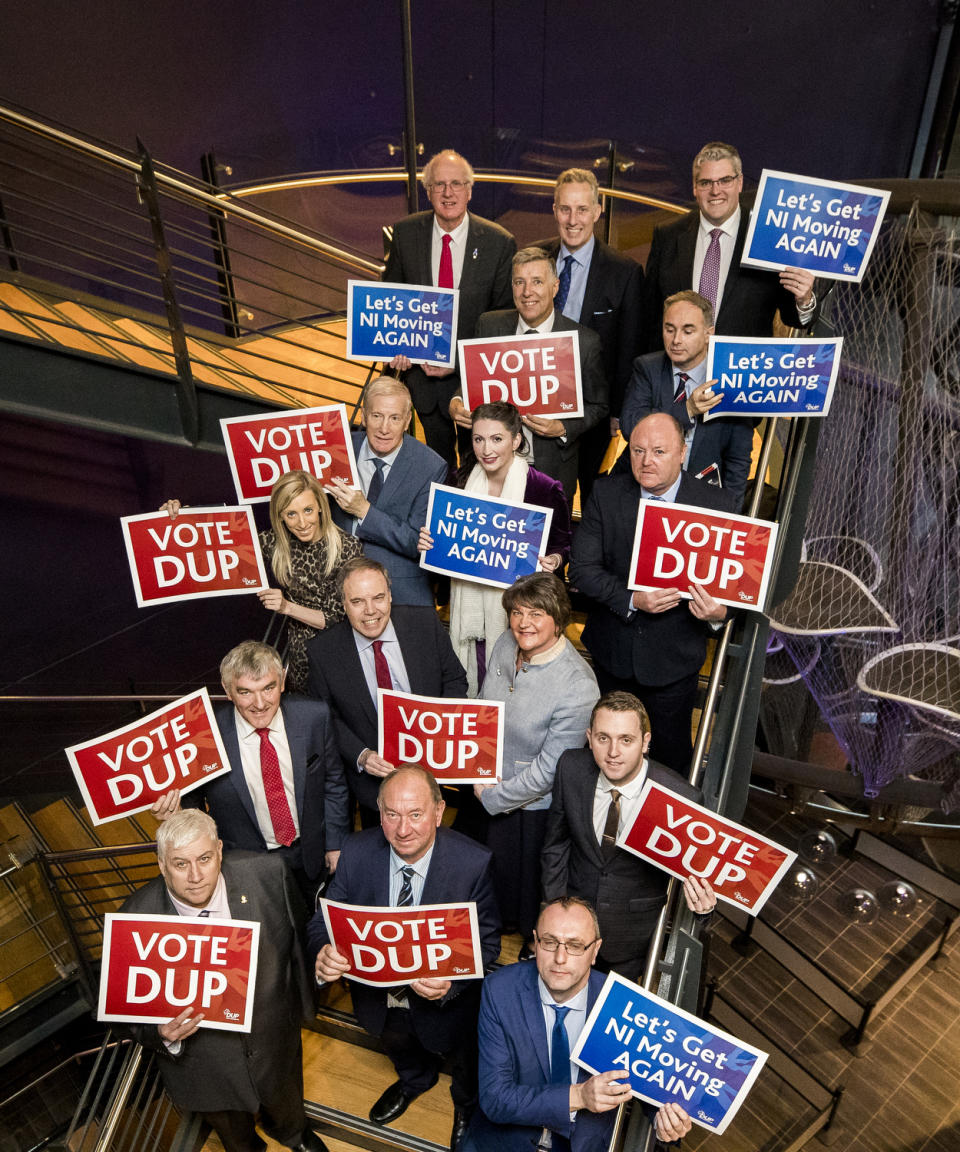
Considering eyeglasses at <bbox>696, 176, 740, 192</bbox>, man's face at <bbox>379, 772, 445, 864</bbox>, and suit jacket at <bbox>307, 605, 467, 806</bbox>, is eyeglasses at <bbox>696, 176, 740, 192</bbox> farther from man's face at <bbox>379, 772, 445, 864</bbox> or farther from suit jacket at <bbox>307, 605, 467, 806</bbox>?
man's face at <bbox>379, 772, 445, 864</bbox>

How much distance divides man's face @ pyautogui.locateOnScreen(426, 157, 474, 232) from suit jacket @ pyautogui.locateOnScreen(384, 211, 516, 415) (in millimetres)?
122

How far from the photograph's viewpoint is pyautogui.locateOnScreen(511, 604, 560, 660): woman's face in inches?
123

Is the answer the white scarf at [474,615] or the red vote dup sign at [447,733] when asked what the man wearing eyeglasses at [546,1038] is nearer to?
the red vote dup sign at [447,733]

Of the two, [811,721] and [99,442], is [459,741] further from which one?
[99,442]

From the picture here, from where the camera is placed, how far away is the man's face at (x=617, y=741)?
9.50 ft

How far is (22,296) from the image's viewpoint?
5379 mm

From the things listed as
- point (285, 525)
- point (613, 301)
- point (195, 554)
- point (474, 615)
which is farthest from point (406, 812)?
point (613, 301)

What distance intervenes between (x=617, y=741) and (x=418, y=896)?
0.78m

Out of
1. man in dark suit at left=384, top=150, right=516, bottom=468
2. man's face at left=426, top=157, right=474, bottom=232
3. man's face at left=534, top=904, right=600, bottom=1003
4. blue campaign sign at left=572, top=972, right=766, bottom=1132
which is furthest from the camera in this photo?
man in dark suit at left=384, top=150, right=516, bottom=468

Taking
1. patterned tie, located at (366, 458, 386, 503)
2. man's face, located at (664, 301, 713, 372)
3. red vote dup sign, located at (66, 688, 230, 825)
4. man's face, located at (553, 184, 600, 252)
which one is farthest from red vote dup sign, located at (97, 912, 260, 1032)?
man's face, located at (553, 184, 600, 252)

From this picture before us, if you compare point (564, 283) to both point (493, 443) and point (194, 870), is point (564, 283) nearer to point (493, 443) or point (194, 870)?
point (493, 443)

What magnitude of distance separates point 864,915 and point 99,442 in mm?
7491

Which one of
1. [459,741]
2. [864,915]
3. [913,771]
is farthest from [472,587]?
[864,915]

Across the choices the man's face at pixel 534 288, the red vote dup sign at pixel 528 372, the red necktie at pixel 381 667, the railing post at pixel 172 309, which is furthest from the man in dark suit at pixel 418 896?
the railing post at pixel 172 309
